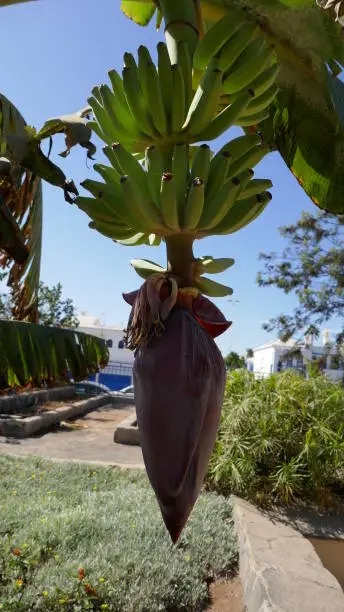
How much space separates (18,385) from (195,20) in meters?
1.78

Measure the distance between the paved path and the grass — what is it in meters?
2.17

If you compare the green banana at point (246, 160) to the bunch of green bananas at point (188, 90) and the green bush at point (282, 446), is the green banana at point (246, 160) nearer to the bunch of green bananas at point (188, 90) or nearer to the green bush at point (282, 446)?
the bunch of green bananas at point (188, 90)

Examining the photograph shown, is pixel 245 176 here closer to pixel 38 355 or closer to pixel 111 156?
pixel 111 156

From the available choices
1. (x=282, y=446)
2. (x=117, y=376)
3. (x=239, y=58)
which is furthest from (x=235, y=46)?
(x=117, y=376)

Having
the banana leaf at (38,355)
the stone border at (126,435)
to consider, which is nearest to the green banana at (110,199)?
the banana leaf at (38,355)

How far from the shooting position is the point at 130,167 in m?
0.81

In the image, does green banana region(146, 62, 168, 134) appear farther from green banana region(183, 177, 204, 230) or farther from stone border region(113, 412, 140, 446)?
stone border region(113, 412, 140, 446)

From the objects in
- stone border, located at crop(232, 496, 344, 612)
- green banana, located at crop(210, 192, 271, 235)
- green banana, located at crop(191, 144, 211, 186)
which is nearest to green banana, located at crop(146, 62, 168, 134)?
green banana, located at crop(191, 144, 211, 186)

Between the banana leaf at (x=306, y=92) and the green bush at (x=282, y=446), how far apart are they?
381 cm

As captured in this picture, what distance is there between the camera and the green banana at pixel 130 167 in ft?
2.58

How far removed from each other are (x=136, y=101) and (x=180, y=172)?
0.70ft

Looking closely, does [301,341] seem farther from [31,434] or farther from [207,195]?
[207,195]

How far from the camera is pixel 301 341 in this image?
12.4 metres

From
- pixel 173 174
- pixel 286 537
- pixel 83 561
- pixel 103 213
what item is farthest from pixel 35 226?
pixel 286 537
